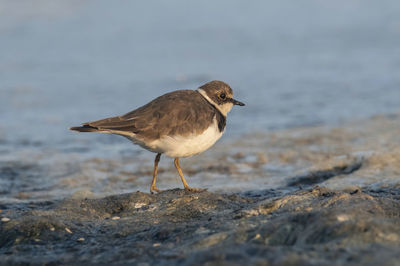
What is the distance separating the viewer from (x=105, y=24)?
1688cm

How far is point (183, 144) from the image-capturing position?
5.23 m

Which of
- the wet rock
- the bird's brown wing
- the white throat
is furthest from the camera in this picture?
the white throat

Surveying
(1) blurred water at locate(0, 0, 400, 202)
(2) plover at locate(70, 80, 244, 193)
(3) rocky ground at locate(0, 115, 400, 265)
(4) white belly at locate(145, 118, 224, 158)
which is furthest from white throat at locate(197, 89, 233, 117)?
(1) blurred water at locate(0, 0, 400, 202)

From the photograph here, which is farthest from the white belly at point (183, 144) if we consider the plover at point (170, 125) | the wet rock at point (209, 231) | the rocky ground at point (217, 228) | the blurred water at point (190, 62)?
the blurred water at point (190, 62)

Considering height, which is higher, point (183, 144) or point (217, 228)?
point (183, 144)

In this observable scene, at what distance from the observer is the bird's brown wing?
16.8ft

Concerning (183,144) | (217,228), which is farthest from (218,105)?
(217,228)

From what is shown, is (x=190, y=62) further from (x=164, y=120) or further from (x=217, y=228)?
(x=217, y=228)

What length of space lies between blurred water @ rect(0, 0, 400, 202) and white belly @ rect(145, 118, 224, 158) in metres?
3.26

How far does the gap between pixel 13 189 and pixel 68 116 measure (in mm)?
4073

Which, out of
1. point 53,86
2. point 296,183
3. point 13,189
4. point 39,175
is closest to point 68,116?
point 53,86

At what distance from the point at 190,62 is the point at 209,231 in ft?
35.7

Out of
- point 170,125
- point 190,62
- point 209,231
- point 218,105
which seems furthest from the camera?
point 190,62

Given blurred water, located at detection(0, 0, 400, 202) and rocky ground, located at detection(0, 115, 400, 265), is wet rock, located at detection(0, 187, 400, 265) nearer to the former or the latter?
rocky ground, located at detection(0, 115, 400, 265)
